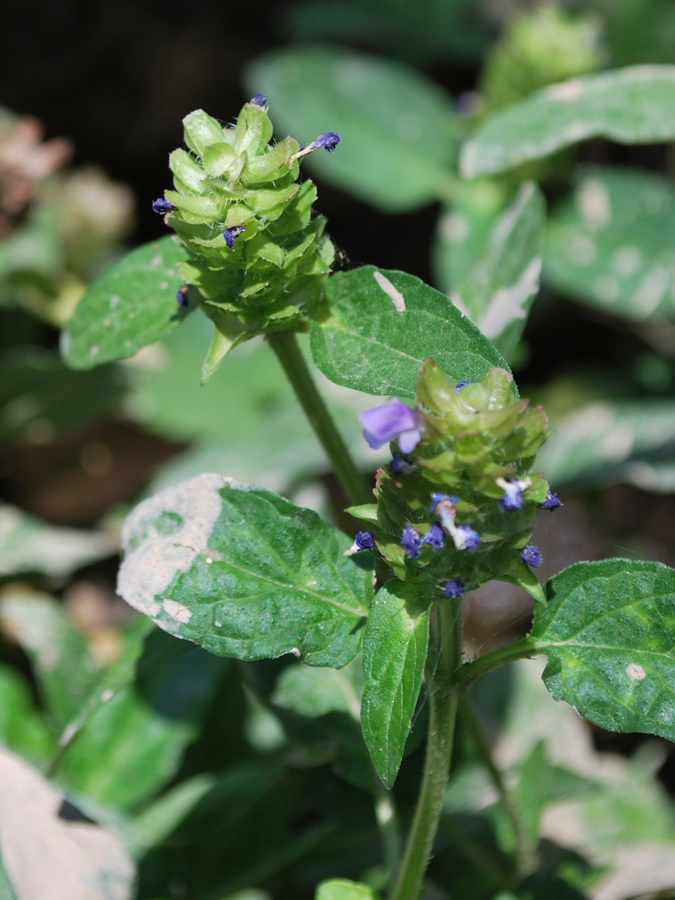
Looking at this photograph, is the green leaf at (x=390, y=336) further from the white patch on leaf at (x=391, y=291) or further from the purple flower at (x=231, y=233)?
the purple flower at (x=231, y=233)

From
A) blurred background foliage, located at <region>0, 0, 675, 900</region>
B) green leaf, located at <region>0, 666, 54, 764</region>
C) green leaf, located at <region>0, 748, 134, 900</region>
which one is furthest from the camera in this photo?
green leaf, located at <region>0, 666, 54, 764</region>

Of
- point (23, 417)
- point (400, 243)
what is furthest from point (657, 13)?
point (23, 417)

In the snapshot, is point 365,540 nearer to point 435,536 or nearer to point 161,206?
point 435,536

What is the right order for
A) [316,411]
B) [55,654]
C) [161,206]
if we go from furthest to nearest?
[55,654] < [316,411] < [161,206]

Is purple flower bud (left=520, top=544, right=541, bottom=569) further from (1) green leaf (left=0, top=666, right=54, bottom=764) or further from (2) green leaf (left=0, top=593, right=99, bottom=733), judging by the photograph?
(1) green leaf (left=0, top=666, right=54, bottom=764)

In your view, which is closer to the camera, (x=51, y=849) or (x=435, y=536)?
(x=435, y=536)

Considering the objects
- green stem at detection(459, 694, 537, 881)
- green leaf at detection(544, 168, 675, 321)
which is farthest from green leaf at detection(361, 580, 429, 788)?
green leaf at detection(544, 168, 675, 321)

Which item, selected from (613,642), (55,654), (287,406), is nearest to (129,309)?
(613,642)
